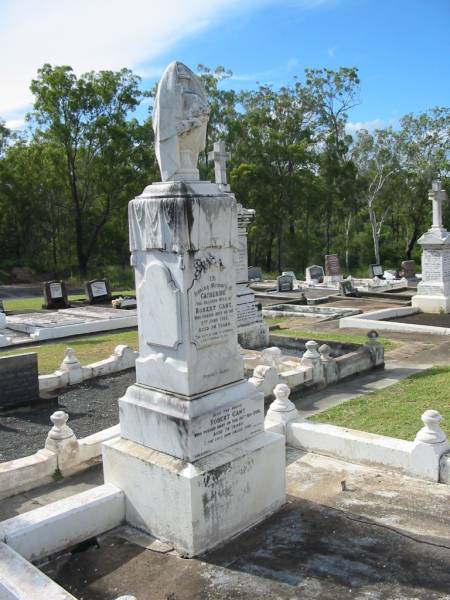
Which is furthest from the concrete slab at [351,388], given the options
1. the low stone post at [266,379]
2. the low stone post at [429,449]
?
the low stone post at [429,449]

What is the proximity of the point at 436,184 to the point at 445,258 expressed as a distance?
2.80 m

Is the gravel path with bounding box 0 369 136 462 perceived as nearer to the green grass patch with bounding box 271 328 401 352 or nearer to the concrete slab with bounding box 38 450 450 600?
the concrete slab with bounding box 38 450 450 600

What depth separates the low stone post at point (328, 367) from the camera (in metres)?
10.7

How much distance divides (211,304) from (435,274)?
52.1 ft

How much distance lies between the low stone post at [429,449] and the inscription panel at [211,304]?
2.34 metres

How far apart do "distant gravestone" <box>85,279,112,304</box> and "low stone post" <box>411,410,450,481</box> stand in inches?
817

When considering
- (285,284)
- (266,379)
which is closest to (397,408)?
(266,379)

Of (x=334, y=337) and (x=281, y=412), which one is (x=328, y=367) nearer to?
(x=281, y=412)

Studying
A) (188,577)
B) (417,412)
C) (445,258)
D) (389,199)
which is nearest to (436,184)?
(445,258)

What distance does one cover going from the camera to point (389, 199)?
152ft

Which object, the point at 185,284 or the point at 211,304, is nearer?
the point at 185,284

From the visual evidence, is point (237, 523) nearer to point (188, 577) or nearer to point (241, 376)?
point (188, 577)

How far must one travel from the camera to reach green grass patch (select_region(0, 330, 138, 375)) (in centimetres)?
1403

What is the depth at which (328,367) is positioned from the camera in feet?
35.1
